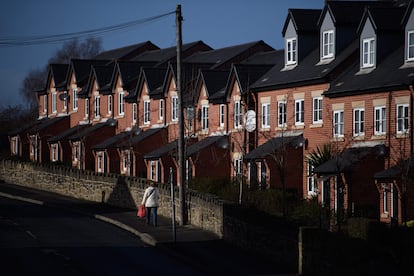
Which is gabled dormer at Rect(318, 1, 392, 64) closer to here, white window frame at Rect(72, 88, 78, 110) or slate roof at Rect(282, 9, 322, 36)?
slate roof at Rect(282, 9, 322, 36)

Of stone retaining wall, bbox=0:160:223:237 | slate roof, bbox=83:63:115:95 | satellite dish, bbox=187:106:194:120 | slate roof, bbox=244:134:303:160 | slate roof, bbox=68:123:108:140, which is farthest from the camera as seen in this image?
slate roof, bbox=83:63:115:95

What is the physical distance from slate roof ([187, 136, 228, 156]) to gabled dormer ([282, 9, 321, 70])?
709 centimetres

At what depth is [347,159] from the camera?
41.4m

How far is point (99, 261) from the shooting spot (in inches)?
1172

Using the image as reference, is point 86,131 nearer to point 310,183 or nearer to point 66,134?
point 66,134

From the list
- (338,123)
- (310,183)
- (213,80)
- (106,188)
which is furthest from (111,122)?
(338,123)

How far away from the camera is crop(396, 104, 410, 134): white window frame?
130 ft

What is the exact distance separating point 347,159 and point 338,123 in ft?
11.6

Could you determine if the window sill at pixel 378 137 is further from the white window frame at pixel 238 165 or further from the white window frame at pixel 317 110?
the white window frame at pixel 238 165

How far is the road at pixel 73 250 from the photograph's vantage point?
91.5 feet

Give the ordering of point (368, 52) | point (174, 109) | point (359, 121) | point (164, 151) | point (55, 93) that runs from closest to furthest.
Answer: point (359, 121), point (368, 52), point (164, 151), point (174, 109), point (55, 93)

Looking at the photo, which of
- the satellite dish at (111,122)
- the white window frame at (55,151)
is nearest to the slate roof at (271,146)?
the satellite dish at (111,122)

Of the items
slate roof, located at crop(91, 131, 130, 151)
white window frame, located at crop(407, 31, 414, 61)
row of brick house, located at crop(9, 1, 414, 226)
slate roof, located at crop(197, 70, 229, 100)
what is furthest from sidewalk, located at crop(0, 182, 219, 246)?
white window frame, located at crop(407, 31, 414, 61)

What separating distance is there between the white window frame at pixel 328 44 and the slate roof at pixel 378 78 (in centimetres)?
219
